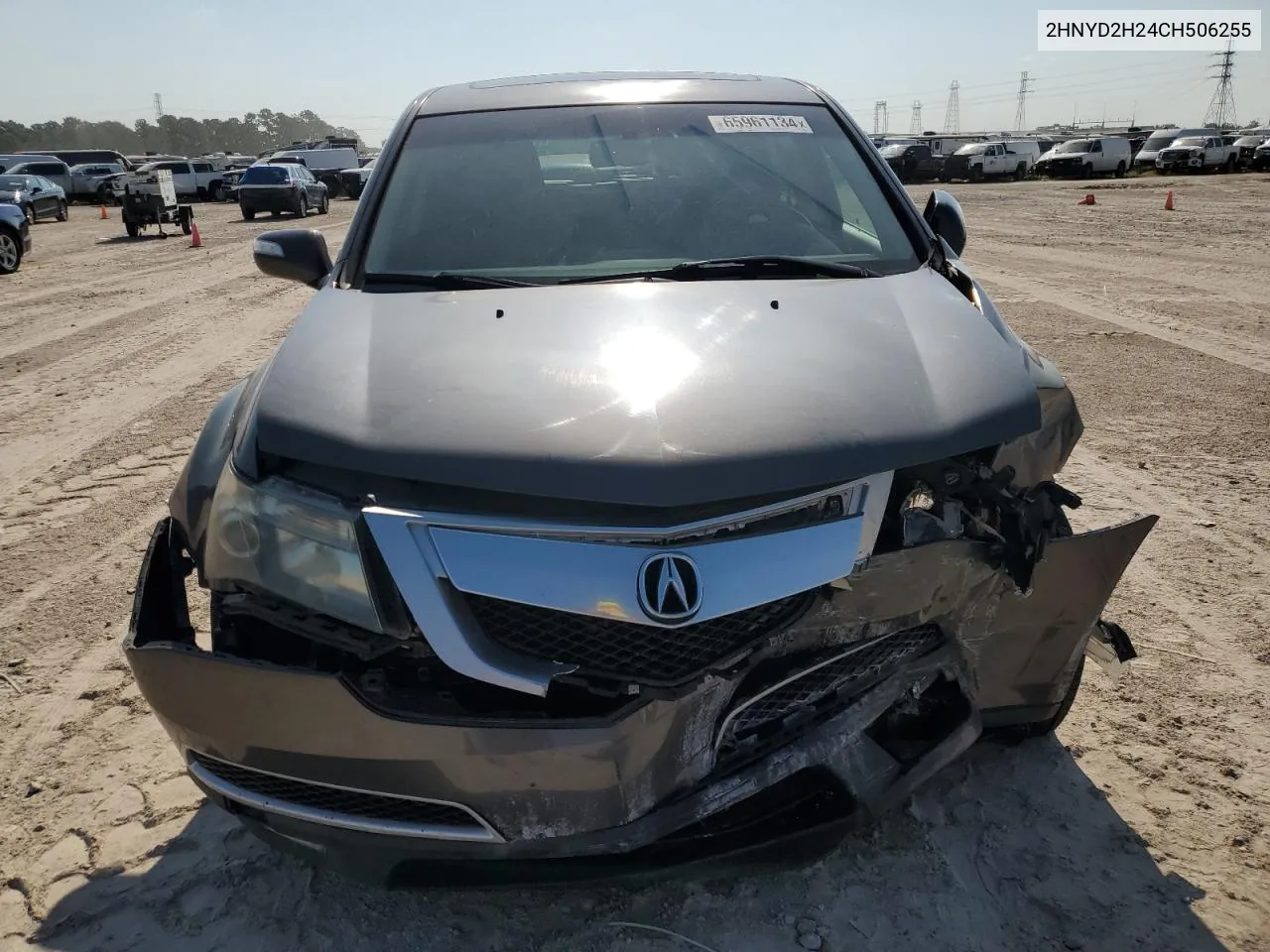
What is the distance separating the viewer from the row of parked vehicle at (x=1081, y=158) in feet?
110

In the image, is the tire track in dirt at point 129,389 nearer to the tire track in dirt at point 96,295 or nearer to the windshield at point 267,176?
the tire track in dirt at point 96,295

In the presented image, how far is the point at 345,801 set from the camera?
175 cm

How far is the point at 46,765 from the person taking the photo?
2.60 metres

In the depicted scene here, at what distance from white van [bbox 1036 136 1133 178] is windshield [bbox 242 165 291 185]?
26.5 meters

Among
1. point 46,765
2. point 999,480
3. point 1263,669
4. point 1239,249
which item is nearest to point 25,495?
point 46,765

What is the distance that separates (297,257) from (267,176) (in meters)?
25.1

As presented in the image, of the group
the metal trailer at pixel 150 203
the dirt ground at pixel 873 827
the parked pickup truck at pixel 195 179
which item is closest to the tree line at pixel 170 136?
the parked pickup truck at pixel 195 179

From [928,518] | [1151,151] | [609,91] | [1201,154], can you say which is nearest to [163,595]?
[928,518]

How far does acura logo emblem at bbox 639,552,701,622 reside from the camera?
156 centimetres

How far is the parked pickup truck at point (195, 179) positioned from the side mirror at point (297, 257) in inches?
1429

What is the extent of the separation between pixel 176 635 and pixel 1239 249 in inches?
556

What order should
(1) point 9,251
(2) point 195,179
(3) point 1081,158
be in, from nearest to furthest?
1. (1) point 9,251
2. (3) point 1081,158
3. (2) point 195,179

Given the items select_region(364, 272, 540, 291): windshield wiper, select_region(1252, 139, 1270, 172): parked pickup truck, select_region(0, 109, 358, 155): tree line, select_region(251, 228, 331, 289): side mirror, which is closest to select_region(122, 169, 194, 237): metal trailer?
select_region(251, 228, 331, 289): side mirror

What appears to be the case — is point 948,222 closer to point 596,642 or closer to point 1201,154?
point 596,642
